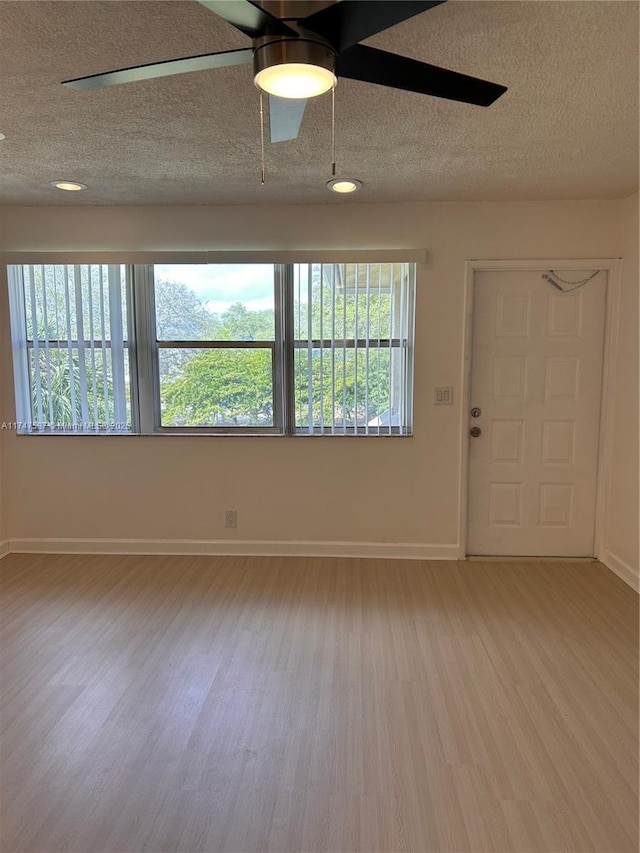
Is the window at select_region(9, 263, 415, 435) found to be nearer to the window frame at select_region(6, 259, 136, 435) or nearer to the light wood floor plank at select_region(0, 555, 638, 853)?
the window frame at select_region(6, 259, 136, 435)

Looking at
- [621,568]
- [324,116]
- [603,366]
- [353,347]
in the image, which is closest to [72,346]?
[353,347]

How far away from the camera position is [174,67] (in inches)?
50.8

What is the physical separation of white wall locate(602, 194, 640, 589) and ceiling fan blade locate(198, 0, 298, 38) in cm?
275

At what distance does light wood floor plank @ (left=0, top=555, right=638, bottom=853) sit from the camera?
4.88 ft

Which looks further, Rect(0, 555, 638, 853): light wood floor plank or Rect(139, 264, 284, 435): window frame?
Rect(139, 264, 284, 435): window frame

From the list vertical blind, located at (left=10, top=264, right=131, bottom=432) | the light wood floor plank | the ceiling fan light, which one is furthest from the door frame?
vertical blind, located at (left=10, top=264, right=131, bottom=432)

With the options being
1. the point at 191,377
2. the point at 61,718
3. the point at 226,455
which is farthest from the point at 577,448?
the point at 61,718

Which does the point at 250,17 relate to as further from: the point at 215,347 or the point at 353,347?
the point at 215,347

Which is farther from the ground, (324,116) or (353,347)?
(324,116)

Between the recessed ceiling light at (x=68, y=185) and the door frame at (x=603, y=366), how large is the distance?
247 centimetres

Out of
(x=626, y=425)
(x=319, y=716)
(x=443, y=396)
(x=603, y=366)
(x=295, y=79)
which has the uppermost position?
(x=295, y=79)

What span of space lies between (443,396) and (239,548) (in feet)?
5.96

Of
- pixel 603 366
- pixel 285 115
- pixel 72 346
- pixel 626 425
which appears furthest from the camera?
pixel 72 346

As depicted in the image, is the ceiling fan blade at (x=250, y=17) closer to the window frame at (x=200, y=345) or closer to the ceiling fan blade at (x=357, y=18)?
the ceiling fan blade at (x=357, y=18)
